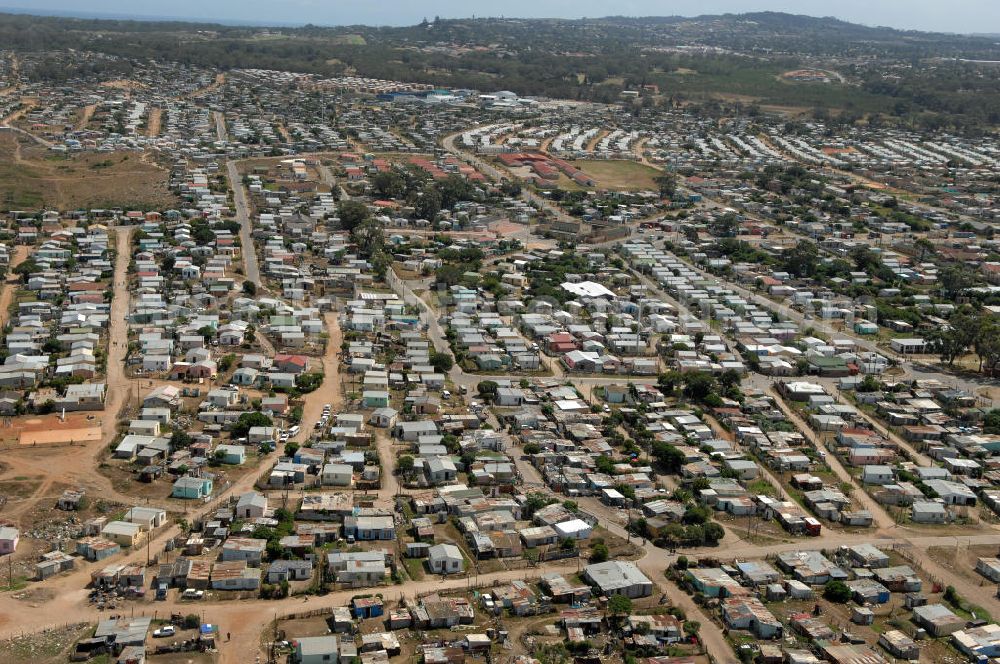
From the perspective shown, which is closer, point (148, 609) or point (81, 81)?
point (148, 609)

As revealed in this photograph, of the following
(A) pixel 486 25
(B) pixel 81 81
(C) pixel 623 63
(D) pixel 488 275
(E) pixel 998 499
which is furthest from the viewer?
(A) pixel 486 25

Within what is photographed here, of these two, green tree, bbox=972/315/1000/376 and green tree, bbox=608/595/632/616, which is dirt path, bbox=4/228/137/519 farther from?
green tree, bbox=972/315/1000/376

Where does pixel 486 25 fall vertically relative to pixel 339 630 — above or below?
above

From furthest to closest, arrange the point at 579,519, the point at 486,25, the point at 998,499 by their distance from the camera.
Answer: the point at 486,25, the point at 998,499, the point at 579,519

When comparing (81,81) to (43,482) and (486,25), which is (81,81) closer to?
(43,482)

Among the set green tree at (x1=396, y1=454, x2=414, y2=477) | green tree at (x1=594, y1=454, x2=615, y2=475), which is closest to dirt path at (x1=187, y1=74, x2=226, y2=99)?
green tree at (x1=396, y1=454, x2=414, y2=477)

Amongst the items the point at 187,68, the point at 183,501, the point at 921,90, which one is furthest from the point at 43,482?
the point at 921,90

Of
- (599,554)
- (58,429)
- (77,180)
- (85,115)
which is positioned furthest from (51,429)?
(85,115)

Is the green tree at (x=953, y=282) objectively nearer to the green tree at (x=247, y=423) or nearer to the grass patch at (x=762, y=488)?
the grass patch at (x=762, y=488)
